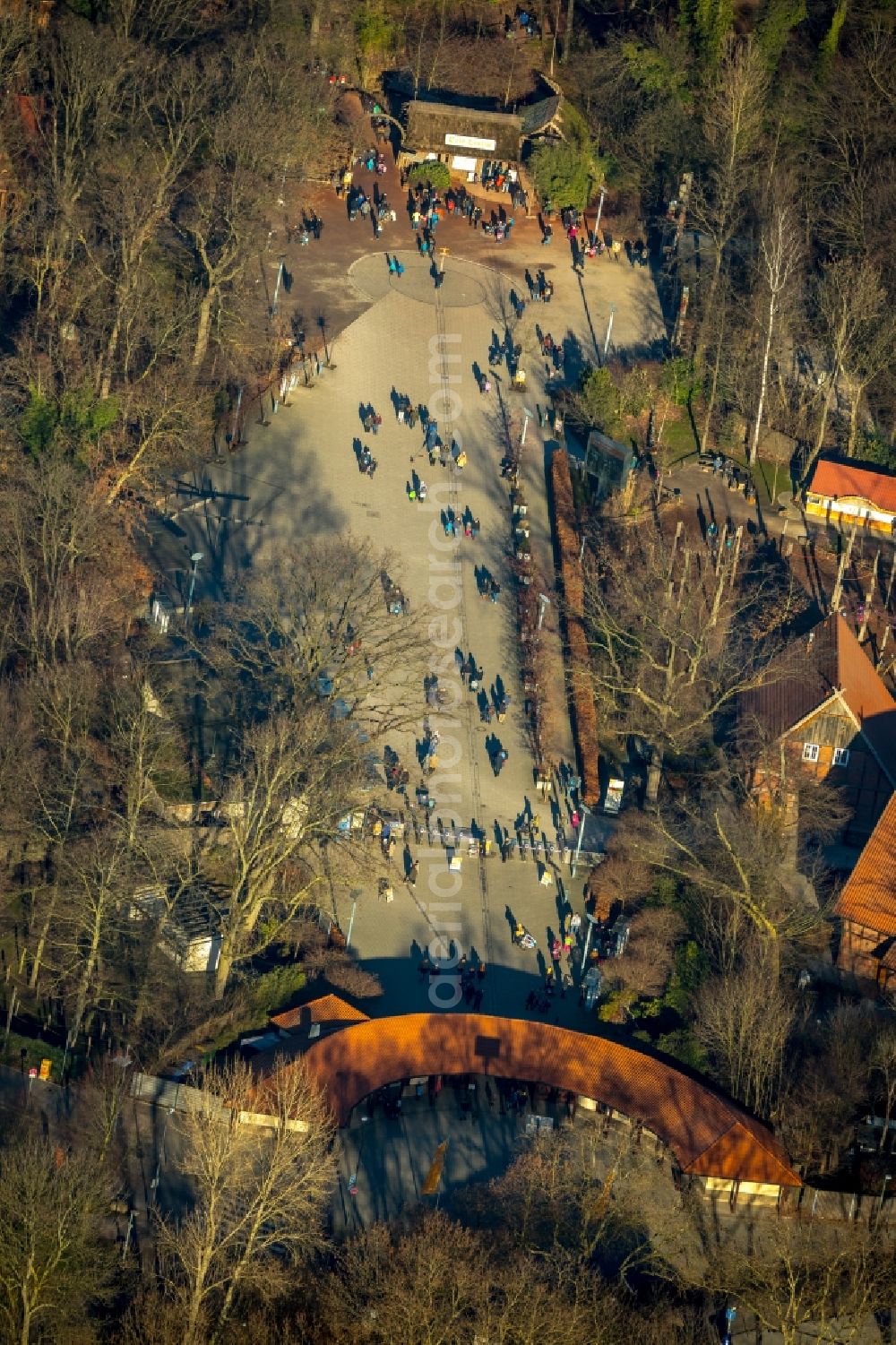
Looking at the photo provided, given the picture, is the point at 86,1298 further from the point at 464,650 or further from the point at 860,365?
the point at 860,365

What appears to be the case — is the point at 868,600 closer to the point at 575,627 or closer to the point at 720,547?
the point at 720,547

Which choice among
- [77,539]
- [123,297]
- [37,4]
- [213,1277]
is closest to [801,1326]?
[213,1277]

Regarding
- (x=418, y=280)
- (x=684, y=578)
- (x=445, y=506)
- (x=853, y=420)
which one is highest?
(x=418, y=280)

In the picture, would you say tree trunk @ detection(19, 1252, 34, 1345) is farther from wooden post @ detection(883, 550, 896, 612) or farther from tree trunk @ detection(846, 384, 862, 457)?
tree trunk @ detection(846, 384, 862, 457)

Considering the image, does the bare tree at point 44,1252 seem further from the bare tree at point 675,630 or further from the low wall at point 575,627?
the bare tree at point 675,630

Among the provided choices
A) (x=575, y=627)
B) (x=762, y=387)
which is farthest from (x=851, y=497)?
(x=575, y=627)

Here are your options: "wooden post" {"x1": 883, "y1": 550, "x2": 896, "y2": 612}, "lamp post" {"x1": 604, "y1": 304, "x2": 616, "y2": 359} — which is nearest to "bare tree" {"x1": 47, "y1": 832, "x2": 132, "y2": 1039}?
"wooden post" {"x1": 883, "y1": 550, "x2": 896, "y2": 612}
